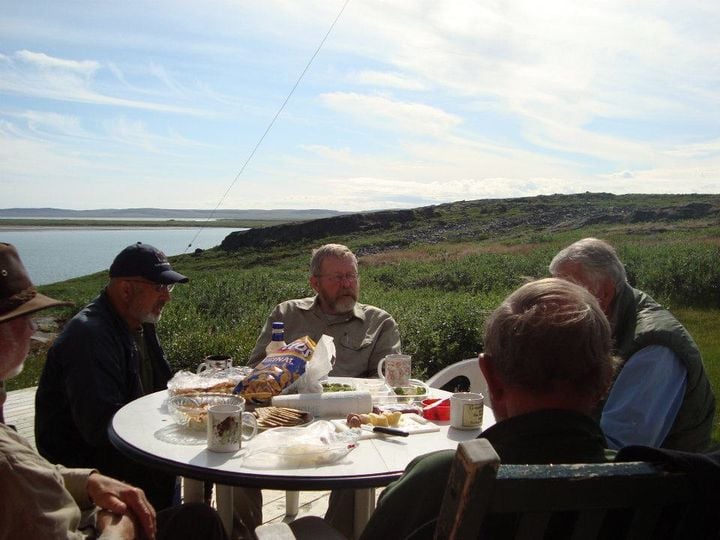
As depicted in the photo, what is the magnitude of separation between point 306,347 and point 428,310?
15.8 ft

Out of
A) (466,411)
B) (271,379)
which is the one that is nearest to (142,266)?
(271,379)

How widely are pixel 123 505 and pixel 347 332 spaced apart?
2135 millimetres

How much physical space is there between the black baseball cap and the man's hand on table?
45.4 inches

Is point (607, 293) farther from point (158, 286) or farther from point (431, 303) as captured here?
point (431, 303)

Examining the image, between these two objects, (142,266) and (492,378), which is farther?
(142,266)

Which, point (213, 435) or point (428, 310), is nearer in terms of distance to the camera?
point (213, 435)

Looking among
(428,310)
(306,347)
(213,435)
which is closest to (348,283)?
(306,347)

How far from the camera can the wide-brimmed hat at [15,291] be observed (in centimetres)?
176

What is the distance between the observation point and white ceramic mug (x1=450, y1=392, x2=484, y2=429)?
8.49 feet

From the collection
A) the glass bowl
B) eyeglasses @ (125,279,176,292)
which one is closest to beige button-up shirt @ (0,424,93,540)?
the glass bowl

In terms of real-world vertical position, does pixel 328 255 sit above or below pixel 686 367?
above

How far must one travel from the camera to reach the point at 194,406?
251cm

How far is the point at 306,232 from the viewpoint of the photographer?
6088cm

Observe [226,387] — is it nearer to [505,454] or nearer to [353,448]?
[353,448]
